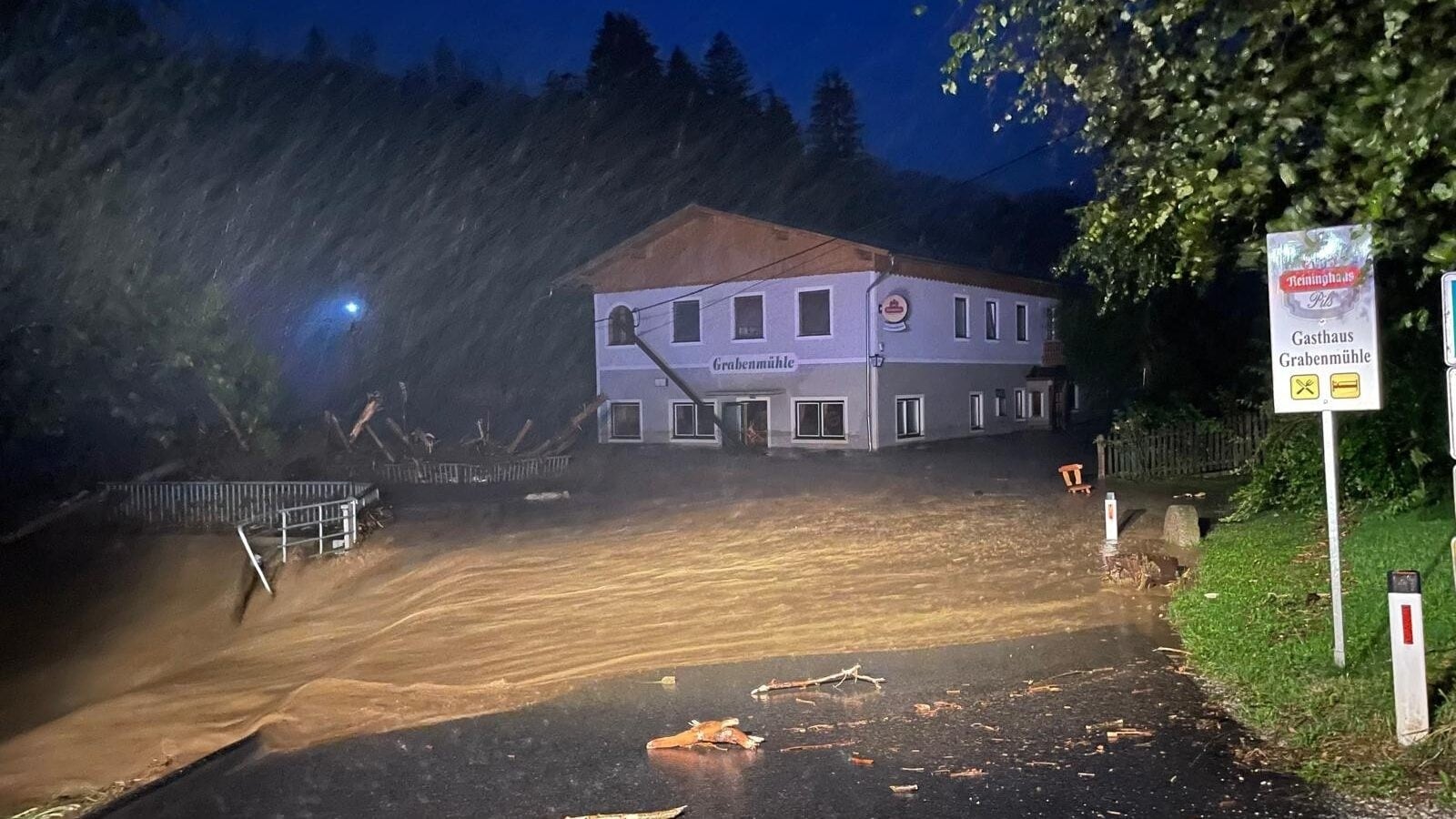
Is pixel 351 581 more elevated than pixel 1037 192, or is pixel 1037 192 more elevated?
pixel 1037 192

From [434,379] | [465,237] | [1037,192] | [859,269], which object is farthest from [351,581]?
[1037,192]

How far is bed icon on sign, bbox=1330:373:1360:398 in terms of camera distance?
7559 mm

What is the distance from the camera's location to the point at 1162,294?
99.1ft

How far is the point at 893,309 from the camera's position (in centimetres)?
3244

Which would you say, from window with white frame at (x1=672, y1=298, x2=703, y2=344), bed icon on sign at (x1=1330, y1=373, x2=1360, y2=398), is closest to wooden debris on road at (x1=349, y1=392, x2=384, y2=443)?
window with white frame at (x1=672, y1=298, x2=703, y2=344)

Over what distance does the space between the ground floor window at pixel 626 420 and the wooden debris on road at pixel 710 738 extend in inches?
1172

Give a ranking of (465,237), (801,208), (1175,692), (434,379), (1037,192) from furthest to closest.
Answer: (1037,192), (801,208), (465,237), (434,379), (1175,692)

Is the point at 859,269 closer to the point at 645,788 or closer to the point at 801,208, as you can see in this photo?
the point at 645,788

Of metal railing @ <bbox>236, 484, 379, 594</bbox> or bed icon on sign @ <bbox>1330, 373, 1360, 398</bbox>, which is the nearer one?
bed icon on sign @ <bbox>1330, 373, 1360, 398</bbox>

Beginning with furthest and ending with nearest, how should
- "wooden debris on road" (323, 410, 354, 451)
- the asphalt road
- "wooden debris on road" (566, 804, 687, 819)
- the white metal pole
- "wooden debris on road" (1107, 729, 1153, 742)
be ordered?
"wooden debris on road" (323, 410, 354, 451) < the white metal pole < "wooden debris on road" (1107, 729, 1153, 742) < the asphalt road < "wooden debris on road" (566, 804, 687, 819)

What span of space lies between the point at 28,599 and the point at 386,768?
45.7 ft

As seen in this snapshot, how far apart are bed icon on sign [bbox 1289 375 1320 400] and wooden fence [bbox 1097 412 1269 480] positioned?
49.9ft

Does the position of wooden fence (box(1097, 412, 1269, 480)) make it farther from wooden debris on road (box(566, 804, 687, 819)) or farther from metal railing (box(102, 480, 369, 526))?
wooden debris on road (box(566, 804, 687, 819))

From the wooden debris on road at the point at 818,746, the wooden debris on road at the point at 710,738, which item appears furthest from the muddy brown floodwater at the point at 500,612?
the wooden debris on road at the point at 818,746
